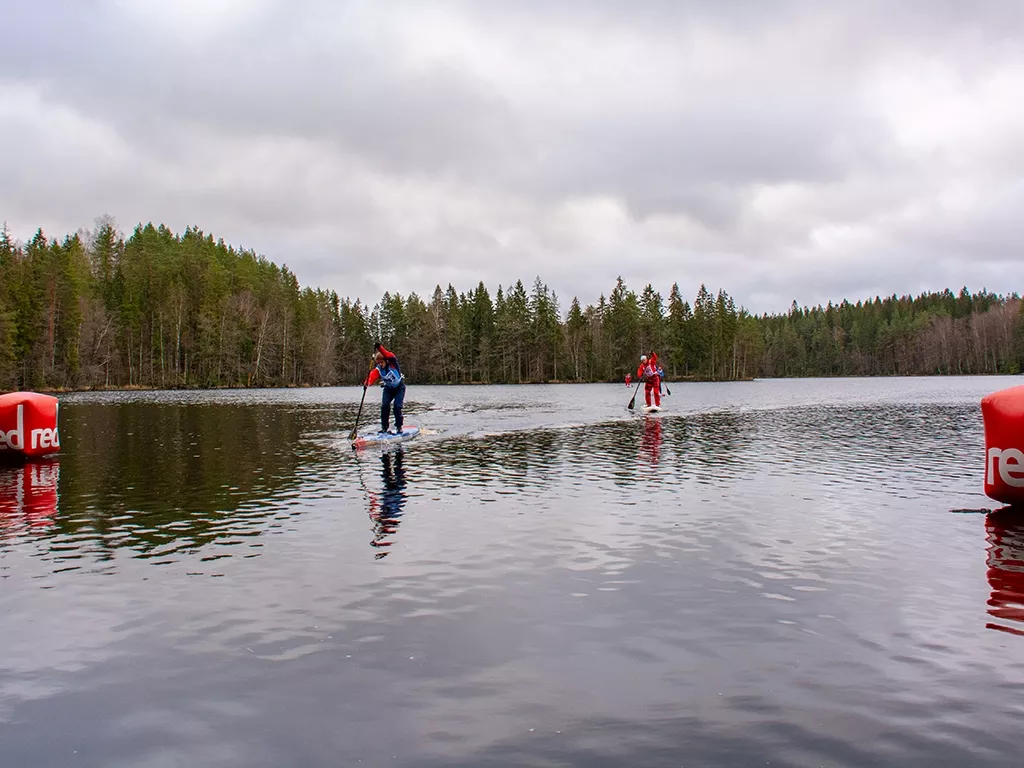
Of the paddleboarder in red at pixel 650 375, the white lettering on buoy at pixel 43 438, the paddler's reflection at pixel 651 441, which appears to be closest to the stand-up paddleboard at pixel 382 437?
the paddler's reflection at pixel 651 441

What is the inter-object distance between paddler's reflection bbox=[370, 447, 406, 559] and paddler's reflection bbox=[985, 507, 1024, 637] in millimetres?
7893

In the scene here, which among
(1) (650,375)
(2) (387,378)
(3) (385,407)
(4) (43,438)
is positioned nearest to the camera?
(4) (43,438)

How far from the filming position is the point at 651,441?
27500mm

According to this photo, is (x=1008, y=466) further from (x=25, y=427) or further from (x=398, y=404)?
(x=25, y=427)

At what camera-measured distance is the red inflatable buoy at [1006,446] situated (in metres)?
13.3

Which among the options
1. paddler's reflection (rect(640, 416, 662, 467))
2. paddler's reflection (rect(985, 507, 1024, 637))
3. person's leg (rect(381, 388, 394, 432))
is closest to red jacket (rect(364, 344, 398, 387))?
person's leg (rect(381, 388, 394, 432))

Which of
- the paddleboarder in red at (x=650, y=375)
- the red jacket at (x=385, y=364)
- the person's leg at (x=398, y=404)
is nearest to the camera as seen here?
the red jacket at (x=385, y=364)

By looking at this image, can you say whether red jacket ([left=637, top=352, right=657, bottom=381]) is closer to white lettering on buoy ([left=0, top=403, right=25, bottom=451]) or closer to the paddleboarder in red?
the paddleboarder in red

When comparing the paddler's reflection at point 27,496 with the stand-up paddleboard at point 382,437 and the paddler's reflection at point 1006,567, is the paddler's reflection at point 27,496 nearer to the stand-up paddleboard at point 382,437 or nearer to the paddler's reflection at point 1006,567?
the stand-up paddleboard at point 382,437

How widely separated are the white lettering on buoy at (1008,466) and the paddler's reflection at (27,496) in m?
17.6

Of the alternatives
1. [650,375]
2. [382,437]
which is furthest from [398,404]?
[650,375]

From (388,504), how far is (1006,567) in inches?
418

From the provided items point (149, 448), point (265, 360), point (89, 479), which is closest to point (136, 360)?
point (265, 360)

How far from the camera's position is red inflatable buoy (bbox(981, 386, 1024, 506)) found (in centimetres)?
A: 1330
